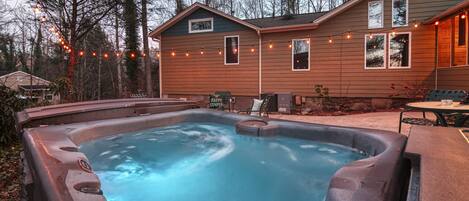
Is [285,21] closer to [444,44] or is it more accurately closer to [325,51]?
[325,51]

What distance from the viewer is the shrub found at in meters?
5.35

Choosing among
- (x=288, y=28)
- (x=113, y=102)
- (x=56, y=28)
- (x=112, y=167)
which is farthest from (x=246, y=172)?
(x=56, y=28)

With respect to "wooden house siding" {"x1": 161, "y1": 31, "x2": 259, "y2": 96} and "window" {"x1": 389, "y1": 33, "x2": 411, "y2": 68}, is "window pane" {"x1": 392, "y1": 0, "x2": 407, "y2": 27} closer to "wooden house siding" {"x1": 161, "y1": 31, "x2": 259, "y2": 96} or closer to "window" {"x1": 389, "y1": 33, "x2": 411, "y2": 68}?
"window" {"x1": 389, "y1": 33, "x2": 411, "y2": 68}

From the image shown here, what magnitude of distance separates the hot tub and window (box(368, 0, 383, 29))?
6.18 m

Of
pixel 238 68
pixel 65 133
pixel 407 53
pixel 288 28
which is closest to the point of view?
pixel 65 133

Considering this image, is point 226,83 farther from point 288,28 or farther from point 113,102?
point 113,102

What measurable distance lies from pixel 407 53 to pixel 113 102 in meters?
8.20

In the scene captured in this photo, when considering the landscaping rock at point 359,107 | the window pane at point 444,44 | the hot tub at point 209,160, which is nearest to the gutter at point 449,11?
the window pane at point 444,44

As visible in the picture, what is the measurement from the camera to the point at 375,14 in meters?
9.55

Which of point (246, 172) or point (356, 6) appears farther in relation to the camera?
point (356, 6)

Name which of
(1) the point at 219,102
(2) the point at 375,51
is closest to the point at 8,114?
(1) the point at 219,102

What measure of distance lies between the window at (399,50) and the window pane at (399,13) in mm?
332

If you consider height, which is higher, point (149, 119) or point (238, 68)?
point (238, 68)

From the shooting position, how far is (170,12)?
1759 centimetres
